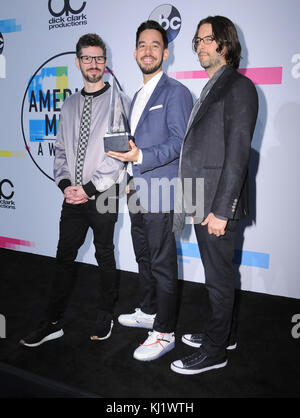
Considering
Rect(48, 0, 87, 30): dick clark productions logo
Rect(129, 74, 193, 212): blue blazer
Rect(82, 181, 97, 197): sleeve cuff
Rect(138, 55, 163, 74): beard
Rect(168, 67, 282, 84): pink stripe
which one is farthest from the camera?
Rect(48, 0, 87, 30): dick clark productions logo

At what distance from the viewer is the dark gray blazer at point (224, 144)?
1.68m

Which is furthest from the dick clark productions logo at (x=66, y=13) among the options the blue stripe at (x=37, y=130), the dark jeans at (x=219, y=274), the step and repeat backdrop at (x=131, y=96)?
the dark jeans at (x=219, y=274)

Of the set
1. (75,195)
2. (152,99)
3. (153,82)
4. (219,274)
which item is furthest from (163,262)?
(153,82)

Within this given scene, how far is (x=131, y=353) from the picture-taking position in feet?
7.22

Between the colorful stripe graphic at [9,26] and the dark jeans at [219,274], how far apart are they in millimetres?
3078

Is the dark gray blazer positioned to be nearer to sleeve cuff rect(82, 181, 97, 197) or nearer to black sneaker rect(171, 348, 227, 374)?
sleeve cuff rect(82, 181, 97, 197)

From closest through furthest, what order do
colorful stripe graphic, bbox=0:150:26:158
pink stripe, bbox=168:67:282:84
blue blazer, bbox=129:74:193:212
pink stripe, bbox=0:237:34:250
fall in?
blue blazer, bbox=129:74:193:212 → pink stripe, bbox=168:67:282:84 → colorful stripe graphic, bbox=0:150:26:158 → pink stripe, bbox=0:237:34:250

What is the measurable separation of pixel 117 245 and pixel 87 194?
1473 millimetres

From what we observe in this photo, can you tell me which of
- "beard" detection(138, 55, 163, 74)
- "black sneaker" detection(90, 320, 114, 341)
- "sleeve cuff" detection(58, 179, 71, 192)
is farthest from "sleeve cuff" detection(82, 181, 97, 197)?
"black sneaker" detection(90, 320, 114, 341)

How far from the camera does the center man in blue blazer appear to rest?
1.93 metres

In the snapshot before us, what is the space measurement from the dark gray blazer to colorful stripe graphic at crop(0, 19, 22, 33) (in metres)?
2.83

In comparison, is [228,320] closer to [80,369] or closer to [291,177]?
[80,369]

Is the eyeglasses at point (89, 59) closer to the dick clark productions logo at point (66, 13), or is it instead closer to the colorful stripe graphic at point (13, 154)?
the dick clark productions logo at point (66, 13)

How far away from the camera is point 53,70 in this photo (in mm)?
3590
